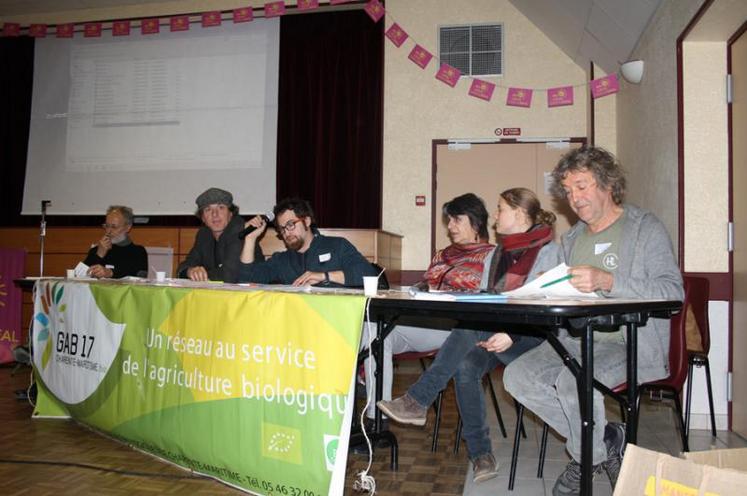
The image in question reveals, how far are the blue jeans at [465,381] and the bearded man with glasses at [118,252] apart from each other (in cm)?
244

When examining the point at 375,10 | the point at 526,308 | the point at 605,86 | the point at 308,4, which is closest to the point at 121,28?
the point at 308,4

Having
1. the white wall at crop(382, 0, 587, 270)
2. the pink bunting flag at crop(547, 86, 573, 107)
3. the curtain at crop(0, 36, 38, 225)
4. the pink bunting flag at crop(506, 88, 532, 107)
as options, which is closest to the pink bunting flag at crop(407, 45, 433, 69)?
the white wall at crop(382, 0, 587, 270)

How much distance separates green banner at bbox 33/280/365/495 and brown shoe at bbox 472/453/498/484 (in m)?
0.73

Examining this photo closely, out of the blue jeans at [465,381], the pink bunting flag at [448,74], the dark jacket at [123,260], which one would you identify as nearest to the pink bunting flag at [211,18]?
the pink bunting flag at [448,74]

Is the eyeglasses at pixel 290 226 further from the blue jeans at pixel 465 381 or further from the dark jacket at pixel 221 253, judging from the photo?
the blue jeans at pixel 465 381

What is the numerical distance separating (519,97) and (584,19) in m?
1.37

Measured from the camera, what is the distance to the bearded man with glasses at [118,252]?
4.11 meters

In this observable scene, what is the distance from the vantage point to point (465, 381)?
7.64 feet

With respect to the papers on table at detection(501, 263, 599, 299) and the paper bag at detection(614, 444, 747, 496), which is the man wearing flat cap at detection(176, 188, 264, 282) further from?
the paper bag at detection(614, 444, 747, 496)

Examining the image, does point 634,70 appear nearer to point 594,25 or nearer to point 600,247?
point 594,25

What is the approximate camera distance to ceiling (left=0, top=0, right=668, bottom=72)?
12.7ft

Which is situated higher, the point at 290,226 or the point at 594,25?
the point at 594,25

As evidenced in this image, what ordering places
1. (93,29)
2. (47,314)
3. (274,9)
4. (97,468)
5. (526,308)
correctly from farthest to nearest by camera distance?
(93,29) → (274,9) → (47,314) → (97,468) → (526,308)

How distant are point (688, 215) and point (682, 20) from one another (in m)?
0.98
